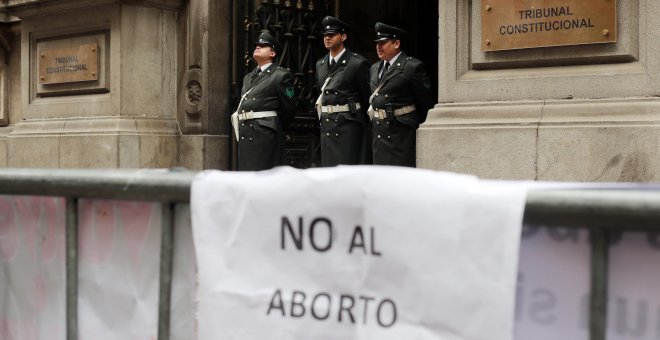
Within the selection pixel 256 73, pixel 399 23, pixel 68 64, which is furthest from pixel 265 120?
pixel 399 23

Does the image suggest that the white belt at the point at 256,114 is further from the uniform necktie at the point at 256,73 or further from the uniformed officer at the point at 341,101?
the uniformed officer at the point at 341,101

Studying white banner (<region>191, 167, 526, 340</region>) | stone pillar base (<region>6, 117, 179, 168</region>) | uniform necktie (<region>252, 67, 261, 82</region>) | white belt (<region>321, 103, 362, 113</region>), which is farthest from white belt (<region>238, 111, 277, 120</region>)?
white banner (<region>191, 167, 526, 340</region>)

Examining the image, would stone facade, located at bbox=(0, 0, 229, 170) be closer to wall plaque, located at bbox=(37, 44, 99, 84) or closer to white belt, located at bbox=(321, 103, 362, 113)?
wall plaque, located at bbox=(37, 44, 99, 84)

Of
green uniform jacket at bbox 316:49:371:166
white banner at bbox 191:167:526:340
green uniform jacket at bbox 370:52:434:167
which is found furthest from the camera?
green uniform jacket at bbox 316:49:371:166

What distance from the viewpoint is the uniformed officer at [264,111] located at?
401 inches

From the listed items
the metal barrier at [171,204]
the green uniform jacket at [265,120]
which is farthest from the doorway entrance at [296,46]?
the metal barrier at [171,204]

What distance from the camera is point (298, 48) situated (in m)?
11.6

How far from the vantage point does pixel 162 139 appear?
438 inches

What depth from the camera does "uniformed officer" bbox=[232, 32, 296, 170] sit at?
401 inches

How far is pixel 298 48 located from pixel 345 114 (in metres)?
1.99

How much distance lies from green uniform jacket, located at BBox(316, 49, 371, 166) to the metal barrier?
6.72m

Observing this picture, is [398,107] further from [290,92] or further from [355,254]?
[355,254]

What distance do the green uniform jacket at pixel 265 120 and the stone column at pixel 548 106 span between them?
2412 mm

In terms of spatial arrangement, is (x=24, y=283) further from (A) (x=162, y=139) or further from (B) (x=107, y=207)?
(A) (x=162, y=139)
